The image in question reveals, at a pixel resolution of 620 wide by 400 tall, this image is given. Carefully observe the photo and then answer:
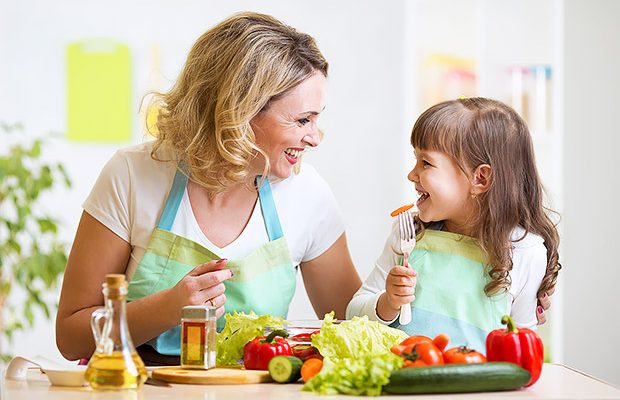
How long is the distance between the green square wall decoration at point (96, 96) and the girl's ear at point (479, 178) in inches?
113

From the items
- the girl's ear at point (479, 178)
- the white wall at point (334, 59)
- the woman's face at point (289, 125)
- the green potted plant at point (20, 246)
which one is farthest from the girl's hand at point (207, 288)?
the white wall at point (334, 59)

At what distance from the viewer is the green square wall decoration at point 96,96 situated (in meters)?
4.72

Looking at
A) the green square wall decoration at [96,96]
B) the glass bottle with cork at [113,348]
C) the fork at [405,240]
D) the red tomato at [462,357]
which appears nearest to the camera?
the glass bottle with cork at [113,348]

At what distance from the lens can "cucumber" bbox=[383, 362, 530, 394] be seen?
1535 millimetres

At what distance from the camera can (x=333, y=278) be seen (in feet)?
8.25

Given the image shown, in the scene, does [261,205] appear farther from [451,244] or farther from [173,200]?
[451,244]

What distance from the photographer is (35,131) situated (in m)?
4.71

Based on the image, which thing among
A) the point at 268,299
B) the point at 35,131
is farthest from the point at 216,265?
the point at 35,131

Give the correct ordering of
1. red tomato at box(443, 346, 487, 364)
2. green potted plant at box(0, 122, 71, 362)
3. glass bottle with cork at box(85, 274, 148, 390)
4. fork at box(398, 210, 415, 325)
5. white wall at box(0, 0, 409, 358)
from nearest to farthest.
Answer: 1. glass bottle with cork at box(85, 274, 148, 390)
2. red tomato at box(443, 346, 487, 364)
3. fork at box(398, 210, 415, 325)
4. green potted plant at box(0, 122, 71, 362)
5. white wall at box(0, 0, 409, 358)

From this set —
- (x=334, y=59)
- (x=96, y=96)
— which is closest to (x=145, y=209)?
(x=334, y=59)

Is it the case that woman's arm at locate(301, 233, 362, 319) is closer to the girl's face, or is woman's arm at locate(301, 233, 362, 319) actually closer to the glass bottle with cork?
the girl's face

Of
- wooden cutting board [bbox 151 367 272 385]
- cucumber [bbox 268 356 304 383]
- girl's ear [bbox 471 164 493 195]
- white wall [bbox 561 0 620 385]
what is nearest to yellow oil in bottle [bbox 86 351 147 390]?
wooden cutting board [bbox 151 367 272 385]

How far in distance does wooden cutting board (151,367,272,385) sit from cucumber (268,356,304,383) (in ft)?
0.10

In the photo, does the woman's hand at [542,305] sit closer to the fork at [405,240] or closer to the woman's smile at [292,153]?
the fork at [405,240]
